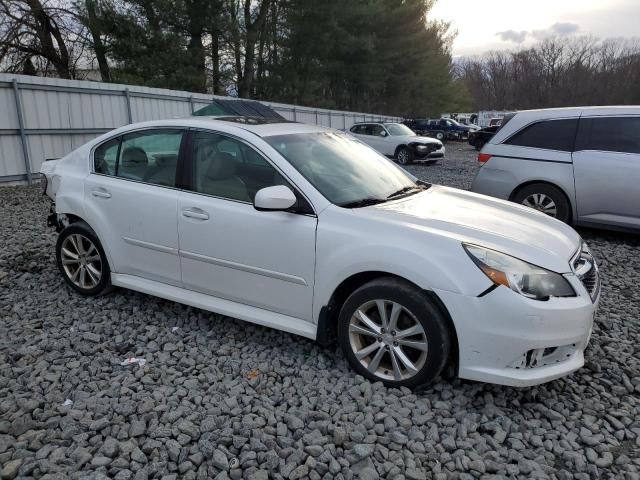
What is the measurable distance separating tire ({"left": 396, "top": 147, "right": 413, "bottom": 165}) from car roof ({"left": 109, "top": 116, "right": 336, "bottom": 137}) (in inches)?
545

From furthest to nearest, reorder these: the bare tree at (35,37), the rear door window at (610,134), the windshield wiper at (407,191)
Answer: the bare tree at (35,37) < the rear door window at (610,134) < the windshield wiper at (407,191)

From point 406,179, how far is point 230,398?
85.6 inches

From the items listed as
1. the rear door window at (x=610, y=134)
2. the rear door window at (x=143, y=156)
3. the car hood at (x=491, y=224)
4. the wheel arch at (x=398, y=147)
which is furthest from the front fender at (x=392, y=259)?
the wheel arch at (x=398, y=147)

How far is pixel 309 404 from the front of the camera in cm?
281

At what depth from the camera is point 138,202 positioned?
3719 mm

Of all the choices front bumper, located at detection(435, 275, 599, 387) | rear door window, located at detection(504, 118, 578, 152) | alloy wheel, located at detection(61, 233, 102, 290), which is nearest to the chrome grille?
front bumper, located at detection(435, 275, 599, 387)

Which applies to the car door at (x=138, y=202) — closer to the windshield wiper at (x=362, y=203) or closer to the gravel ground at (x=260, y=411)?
the gravel ground at (x=260, y=411)

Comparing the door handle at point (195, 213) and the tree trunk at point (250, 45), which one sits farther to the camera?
the tree trunk at point (250, 45)

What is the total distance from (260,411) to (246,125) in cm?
205

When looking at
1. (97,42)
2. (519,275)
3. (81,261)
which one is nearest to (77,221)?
(81,261)

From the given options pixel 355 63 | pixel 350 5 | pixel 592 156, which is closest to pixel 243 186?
pixel 592 156

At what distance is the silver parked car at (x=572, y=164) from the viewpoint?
5992 millimetres

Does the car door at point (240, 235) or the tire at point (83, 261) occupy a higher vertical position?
the car door at point (240, 235)

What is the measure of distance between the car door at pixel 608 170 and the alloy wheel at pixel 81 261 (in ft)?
18.6
